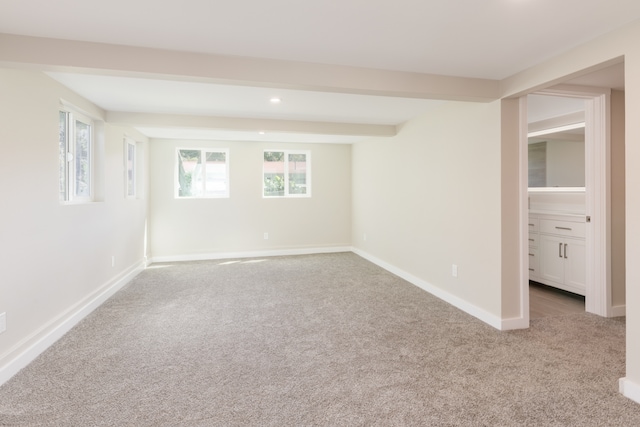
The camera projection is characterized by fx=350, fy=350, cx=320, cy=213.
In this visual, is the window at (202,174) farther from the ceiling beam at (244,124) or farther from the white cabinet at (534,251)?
the white cabinet at (534,251)

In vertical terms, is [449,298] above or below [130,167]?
below

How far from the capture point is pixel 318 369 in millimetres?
2385

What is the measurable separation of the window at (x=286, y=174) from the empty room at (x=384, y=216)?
186 centimetres

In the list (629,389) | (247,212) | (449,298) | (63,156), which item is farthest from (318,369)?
(247,212)

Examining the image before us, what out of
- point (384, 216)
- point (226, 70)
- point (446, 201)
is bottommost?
point (384, 216)

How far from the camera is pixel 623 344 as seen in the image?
8.95 ft

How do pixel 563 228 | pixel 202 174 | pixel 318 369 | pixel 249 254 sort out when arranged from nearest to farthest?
1. pixel 318 369
2. pixel 563 228
3. pixel 202 174
4. pixel 249 254

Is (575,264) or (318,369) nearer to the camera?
(318,369)

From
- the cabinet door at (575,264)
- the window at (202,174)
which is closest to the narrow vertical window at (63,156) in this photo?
the window at (202,174)

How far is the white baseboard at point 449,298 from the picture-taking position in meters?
3.18

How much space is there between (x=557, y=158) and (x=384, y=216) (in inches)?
97.8

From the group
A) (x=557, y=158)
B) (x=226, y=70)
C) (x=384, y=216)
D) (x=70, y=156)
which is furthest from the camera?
(x=384, y=216)

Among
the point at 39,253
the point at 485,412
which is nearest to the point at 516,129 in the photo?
the point at 485,412

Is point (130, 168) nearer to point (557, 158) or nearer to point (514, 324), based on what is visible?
point (514, 324)
